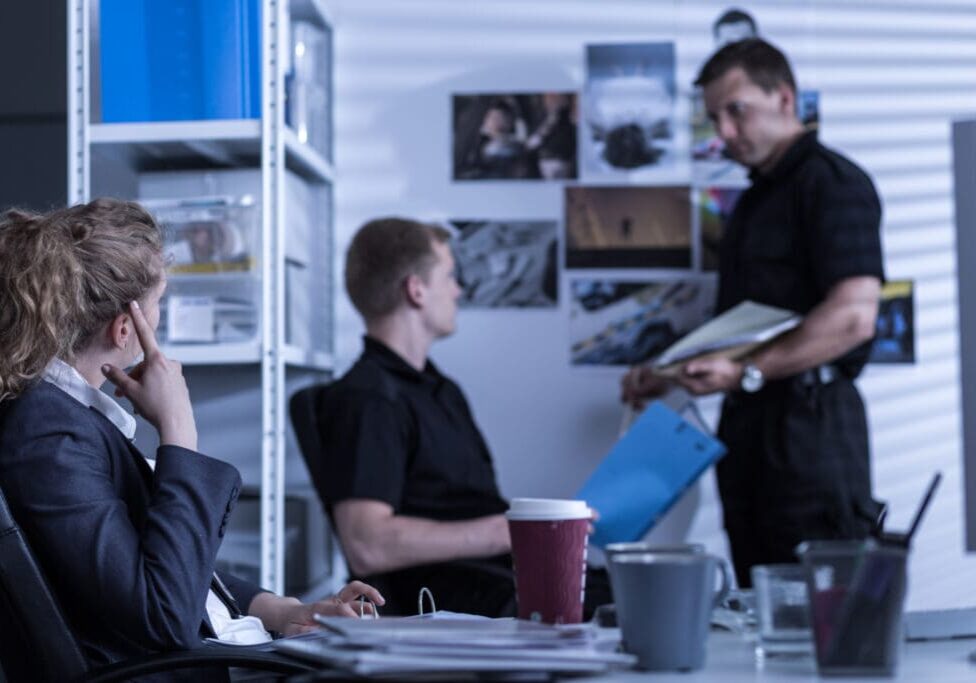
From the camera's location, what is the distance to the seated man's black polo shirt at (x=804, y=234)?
2.60 m

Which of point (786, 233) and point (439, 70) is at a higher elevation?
point (439, 70)

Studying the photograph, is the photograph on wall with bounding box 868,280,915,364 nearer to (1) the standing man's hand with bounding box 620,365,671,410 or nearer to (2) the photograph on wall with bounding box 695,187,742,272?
(2) the photograph on wall with bounding box 695,187,742,272

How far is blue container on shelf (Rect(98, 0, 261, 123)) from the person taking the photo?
2.52m

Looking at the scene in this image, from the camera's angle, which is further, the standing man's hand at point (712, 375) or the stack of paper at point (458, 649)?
the standing man's hand at point (712, 375)

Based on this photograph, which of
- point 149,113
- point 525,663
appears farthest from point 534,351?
point 525,663

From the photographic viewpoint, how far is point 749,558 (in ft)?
8.86

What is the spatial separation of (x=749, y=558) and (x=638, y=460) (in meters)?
0.40

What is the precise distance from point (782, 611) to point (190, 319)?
1.83 metres

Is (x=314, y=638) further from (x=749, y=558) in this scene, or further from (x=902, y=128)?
(x=902, y=128)

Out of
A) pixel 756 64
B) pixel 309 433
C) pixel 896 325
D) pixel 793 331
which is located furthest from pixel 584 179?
pixel 309 433

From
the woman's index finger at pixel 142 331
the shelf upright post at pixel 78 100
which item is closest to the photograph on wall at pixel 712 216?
the shelf upright post at pixel 78 100

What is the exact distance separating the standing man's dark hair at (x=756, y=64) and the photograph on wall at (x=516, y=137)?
1.42 feet

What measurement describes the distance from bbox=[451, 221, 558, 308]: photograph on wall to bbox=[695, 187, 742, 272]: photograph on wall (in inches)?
14.8

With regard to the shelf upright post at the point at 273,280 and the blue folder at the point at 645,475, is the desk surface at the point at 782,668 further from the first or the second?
the shelf upright post at the point at 273,280
